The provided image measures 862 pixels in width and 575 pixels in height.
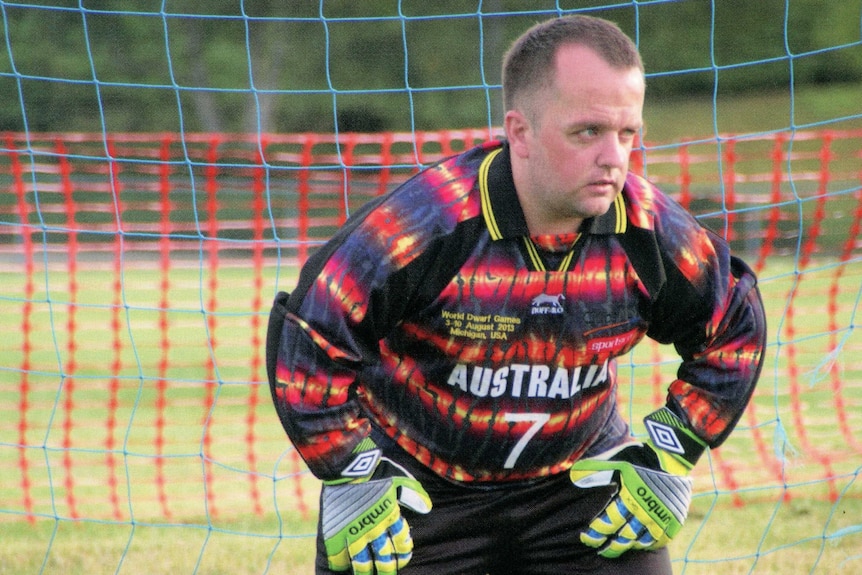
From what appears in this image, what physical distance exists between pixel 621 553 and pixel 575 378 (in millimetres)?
449

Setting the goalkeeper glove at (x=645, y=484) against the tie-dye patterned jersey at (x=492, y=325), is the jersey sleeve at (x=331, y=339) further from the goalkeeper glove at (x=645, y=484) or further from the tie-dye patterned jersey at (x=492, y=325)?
the goalkeeper glove at (x=645, y=484)

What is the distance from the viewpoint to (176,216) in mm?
19562

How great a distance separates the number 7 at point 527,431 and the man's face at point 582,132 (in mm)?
492

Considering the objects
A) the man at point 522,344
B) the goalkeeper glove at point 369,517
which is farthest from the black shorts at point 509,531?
the goalkeeper glove at point 369,517

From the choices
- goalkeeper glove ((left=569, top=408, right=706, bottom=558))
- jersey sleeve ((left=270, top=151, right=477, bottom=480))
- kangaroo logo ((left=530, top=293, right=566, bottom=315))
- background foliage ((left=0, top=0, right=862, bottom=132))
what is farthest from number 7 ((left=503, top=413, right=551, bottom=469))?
background foliage ((left=0, top=0, right=862, bottom=132))

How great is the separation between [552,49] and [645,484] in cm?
105

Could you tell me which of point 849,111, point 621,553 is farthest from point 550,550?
point 849,111

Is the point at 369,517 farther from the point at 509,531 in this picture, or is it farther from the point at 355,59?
the point at 355,59

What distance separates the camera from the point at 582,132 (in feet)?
8.16

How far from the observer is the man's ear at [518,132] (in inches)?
102

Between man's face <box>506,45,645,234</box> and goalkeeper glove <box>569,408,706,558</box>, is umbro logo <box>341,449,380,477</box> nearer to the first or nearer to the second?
goalkeeper glove <box>569,408,706,558</box>

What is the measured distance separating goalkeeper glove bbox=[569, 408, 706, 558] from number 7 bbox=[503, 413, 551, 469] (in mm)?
160

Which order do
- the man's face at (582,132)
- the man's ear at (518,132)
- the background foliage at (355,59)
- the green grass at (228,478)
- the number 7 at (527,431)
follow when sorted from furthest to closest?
1. the background foliage at (355,59)
2. the green grass at (228,478)
3. the number 7 at (527,431)
4. the man's ear at (518,132)
5. the man's face at (582,132)

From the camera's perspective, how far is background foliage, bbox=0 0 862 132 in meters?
26.2
